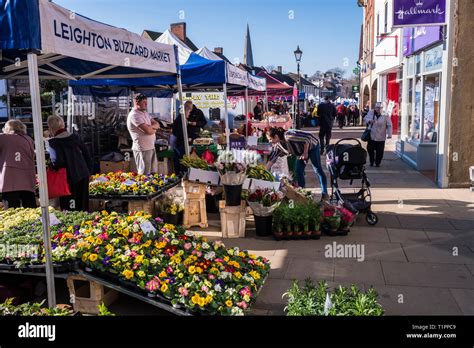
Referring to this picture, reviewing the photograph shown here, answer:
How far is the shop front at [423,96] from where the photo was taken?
11789mm

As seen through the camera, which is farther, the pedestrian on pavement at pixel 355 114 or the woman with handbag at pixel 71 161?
the pedestrian on pavement at pixel 355 114

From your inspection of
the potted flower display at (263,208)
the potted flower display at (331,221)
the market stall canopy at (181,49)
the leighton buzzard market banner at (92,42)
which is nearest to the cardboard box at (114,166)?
the market stall canopy at (181,49)

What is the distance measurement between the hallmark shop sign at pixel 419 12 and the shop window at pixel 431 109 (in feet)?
7.28

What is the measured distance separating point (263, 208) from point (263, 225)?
27 centimetres

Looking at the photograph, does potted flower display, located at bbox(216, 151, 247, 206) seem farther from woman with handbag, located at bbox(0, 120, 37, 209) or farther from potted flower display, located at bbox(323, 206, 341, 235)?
woman with handbag, located at bbox(0, 120, 37, 209)

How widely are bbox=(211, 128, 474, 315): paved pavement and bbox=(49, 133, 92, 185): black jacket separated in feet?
7.45

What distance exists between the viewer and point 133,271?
4414 mm

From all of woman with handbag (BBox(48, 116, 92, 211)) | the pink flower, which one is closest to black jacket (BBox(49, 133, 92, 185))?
woman with handbag (BBox(48, 116, 92, 211))

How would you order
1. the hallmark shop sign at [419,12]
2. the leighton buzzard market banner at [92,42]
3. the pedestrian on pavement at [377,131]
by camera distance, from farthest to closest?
the pedestrian on pavement at [377,131] < the hallmark shop sign at [419,12] < the leighton buzzard market banner at [92,42]

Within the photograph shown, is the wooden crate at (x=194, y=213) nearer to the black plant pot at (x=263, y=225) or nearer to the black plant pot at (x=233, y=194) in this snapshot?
the black plant pot at (x=233, y=194)

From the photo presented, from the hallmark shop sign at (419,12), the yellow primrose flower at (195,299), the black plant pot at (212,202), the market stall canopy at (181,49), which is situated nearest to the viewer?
the yellow primrose flower at (195,299)

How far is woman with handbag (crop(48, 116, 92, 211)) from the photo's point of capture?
662 cm
